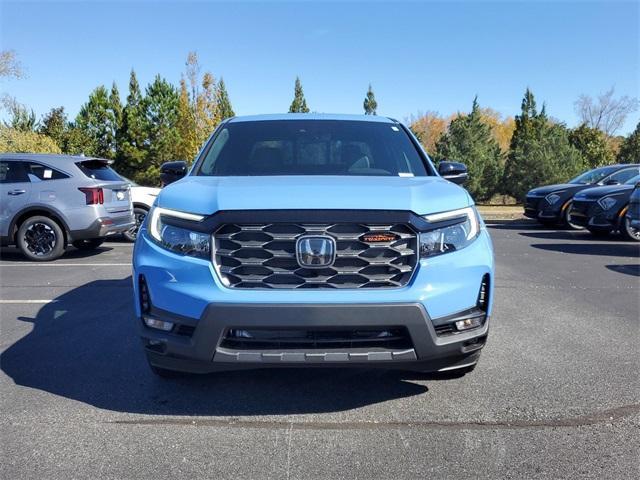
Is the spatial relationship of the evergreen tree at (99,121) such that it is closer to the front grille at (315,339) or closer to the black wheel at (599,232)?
the black wheel at (599,232)

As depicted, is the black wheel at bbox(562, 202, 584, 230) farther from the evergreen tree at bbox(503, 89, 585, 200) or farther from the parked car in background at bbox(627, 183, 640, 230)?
the evergreen tree at bbox(503, 89, 585, 200)

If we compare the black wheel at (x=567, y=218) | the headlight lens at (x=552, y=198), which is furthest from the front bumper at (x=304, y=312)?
the headlight lens at (x=552, y=198)

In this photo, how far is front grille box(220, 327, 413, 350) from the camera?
2825mm

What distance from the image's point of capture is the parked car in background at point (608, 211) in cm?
1157

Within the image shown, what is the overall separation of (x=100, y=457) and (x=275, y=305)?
116 cm

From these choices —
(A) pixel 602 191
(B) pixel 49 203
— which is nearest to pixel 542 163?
(A) pixel 602 191

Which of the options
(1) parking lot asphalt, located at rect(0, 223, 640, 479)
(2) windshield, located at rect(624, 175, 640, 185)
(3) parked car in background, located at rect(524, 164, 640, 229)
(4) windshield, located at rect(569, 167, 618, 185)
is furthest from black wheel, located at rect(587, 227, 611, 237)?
(1) parking lot asphalt, located at rect(0, 223, 640, 479)

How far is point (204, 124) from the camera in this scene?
3006 cm

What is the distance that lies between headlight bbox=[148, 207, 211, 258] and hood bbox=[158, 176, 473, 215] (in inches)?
1.9

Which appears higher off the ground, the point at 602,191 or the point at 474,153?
the point at 474,153

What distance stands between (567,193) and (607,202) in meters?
2.74

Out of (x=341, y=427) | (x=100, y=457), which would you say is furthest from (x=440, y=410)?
(x=100, y=457)

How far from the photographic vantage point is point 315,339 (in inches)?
111

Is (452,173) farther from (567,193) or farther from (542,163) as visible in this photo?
(542,163)
